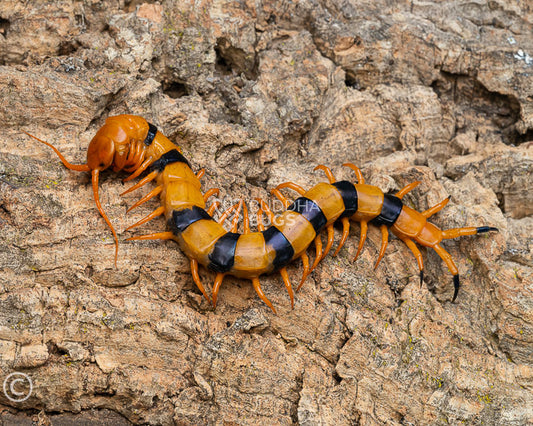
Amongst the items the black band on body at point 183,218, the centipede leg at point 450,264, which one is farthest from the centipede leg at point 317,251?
the centipede leg at point 450,264

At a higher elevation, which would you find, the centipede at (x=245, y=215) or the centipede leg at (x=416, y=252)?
the centipede at (x=245, y=215)

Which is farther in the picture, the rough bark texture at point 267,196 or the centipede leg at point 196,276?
the centipede leg at point 196,276

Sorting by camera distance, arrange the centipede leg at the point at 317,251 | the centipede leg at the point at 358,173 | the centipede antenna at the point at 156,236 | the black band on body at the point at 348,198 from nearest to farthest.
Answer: the centipede antenna at the point at 156,236
the centipede leg at the point at 317,251
the black band on body at the point at 348,198
the centipede leg at the point at 358,173

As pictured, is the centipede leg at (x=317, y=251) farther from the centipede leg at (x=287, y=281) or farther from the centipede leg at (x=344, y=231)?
the centipede leg at (x=287, y=281)

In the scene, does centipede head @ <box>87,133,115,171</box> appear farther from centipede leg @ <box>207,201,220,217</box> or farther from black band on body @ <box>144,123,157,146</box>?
centipede leg @ <box>207,201,220,217</box>

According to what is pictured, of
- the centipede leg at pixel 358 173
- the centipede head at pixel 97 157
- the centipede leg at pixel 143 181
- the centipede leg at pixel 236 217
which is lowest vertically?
the centipede leg at pixel 236 217

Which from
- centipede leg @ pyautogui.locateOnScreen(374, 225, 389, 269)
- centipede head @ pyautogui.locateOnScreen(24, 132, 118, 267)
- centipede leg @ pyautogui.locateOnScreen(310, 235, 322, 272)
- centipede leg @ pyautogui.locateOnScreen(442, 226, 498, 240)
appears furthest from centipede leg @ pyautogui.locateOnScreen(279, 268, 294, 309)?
centipede leg @ pyautogui.locateOnScreen(442, 226, 498, 240)
